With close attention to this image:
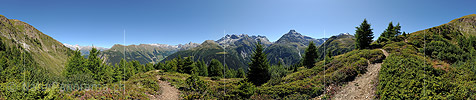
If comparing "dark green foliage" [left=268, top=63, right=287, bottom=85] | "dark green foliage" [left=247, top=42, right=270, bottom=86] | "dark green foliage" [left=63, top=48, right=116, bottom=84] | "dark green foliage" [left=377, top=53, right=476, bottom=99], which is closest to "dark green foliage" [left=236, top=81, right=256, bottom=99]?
"dark green foliage" [left=268, top=63, right=287, bottom=85]

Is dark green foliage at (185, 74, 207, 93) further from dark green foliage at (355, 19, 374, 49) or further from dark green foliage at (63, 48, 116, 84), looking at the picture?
dark green foliage at (355, 19, 374, 49)

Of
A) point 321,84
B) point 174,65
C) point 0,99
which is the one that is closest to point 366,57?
point 321,84

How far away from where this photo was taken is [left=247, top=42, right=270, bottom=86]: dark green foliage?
2759cm

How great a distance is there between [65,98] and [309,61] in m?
44.5

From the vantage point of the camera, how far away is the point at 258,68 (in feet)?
90.6

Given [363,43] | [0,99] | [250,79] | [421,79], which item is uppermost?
[363,43]

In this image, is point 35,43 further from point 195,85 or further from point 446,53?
point 446,53

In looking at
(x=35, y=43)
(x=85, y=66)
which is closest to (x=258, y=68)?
(x=85, y=66)

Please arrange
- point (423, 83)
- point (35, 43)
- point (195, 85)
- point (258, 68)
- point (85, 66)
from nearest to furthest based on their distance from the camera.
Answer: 1. point (423, 83)
2. point (85, 66)
3. point (195, 85)
4. point (258, 68)
5. point (35, 43)

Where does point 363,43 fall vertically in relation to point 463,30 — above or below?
below

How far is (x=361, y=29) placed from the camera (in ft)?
128

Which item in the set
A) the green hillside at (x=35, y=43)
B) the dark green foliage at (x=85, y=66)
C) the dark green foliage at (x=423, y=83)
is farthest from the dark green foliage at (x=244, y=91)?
the green hillside at (x=35, y=43)

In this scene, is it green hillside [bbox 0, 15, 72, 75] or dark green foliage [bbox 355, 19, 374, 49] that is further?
green hillside [bbox 0, 15, 72, 75]

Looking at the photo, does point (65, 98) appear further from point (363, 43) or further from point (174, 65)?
point (363, 43)
